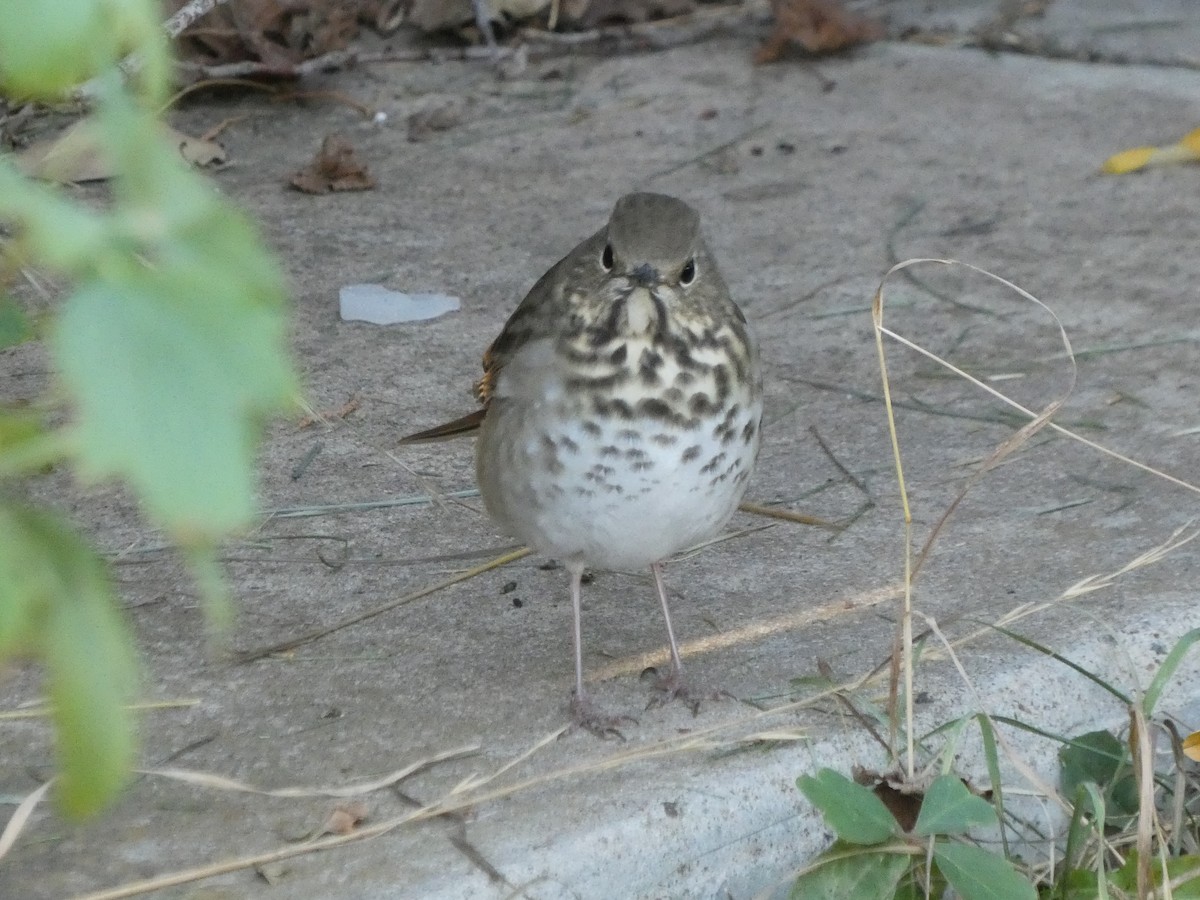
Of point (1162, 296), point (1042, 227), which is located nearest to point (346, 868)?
point (1162, 296)

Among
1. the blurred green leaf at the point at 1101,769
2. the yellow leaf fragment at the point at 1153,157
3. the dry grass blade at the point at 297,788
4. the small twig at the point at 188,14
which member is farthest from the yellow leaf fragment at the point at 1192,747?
the yellow leaf fragment at the point at 1153,157

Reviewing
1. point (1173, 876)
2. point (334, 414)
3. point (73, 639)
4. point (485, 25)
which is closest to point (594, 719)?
point (1173, 876)

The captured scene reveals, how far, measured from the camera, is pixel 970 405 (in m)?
3.95

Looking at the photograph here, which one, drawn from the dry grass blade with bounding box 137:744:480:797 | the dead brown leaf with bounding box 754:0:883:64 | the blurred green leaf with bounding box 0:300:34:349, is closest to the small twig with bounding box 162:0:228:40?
the dry grass blade with bounding box 137:744:480:797

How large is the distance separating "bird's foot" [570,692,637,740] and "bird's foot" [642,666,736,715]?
0.25 feet

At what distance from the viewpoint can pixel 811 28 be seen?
6422 millimetres

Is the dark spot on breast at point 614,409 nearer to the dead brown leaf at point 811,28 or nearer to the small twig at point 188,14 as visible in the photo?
the small twig at point 188,14

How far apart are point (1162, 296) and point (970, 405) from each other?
0.81m

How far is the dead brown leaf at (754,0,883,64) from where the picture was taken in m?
6.38

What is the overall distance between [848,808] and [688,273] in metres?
0.90

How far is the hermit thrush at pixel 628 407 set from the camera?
2.61m

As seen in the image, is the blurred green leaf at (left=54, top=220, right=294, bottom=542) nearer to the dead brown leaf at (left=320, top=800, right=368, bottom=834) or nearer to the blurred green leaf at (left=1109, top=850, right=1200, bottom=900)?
the dead brown leaf at (left=320, top=800, right=368, bottom=834)

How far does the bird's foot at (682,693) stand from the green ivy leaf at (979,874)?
1.75ft

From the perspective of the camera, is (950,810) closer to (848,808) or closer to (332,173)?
(848,808)
